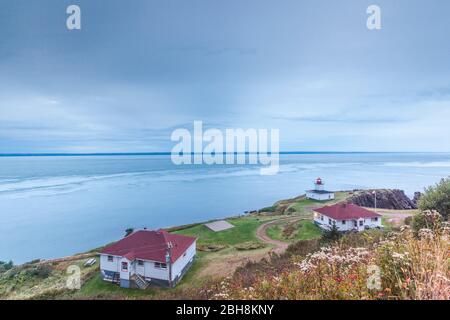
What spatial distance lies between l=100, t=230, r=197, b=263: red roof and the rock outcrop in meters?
27.0

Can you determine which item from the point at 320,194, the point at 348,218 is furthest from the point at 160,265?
the point at 320,194

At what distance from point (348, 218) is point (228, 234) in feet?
35.8

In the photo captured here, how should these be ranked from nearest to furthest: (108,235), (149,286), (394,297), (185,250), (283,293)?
(394,297) < (283,293) < (149,286) < (185,250) < (108,235)

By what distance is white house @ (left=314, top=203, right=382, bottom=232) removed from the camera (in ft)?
67.1

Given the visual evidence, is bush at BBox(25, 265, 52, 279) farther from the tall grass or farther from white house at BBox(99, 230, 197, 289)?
the tall grass

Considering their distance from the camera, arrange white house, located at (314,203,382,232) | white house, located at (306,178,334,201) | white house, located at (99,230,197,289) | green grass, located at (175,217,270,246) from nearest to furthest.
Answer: white house, located at (99,230,197,289) → green grass, located at (175,217,270,246) → white house, located at (314,203,382,232) → white house, located at (306,178,334,201)

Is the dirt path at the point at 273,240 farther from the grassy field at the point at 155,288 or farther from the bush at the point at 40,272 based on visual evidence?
the bush at the point at 40,272

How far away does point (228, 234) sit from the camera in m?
19.8

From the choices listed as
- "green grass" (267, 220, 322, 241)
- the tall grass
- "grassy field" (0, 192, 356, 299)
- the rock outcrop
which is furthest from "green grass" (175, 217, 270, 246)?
the rock outcrop

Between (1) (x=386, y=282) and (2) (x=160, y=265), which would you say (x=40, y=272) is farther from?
(1) (x=386, y=282)

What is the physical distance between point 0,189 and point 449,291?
67510mm

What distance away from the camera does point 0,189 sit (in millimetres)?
48000
